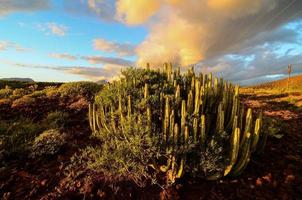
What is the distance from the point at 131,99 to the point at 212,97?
1937 millimetres

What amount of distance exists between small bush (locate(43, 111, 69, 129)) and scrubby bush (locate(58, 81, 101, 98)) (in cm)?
264

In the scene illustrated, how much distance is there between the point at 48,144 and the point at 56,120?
4.77 ft

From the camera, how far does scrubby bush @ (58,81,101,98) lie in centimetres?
1081

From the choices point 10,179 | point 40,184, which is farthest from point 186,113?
point 10,179

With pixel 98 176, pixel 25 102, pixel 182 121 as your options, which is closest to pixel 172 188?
pixel 182 121

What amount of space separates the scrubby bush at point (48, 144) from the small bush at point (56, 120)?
21.0 inches

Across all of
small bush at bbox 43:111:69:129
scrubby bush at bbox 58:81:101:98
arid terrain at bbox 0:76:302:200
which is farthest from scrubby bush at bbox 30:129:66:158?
scrubby bush at bbox 58:81:101:98

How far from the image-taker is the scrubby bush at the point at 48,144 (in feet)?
19.2

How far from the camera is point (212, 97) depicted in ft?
19.4

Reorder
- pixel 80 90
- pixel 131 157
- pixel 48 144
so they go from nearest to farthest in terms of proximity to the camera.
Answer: pixel 131 157, pixel 48 144, pixel 80 90

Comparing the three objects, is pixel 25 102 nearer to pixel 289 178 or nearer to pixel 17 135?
pixel 17 135

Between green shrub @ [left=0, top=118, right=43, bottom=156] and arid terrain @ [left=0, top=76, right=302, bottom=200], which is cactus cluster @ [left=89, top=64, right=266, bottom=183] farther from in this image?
green shrub @ [left=0, top=118, right=43, bottom=156]

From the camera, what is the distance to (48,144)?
6.06 metres

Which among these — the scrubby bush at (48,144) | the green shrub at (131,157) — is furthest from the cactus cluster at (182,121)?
the scrubby bush at (48,144)
